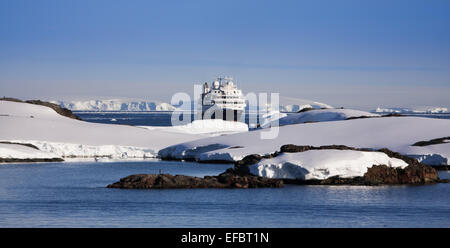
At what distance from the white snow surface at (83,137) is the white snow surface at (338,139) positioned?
3379 mm

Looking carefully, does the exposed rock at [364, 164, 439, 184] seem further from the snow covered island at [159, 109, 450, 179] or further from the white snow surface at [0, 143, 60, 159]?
the white snow surface at [0, 143, 60, 159]

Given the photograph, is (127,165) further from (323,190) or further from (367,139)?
(323,190)

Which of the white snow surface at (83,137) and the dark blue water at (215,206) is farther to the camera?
the white snow surface at (83,137)

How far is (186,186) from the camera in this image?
36.4 metres

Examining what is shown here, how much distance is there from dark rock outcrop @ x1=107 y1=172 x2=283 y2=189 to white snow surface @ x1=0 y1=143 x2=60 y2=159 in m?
17.0

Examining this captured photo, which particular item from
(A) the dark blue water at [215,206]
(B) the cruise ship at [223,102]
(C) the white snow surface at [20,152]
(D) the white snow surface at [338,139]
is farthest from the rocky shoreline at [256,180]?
(B) the cruise ship at [223,102]

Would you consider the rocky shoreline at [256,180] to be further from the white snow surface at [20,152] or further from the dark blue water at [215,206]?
the white snow surface at [20,152]

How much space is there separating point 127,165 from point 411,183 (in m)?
19.8

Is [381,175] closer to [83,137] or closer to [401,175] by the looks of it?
[401,175]

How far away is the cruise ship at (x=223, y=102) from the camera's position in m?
106

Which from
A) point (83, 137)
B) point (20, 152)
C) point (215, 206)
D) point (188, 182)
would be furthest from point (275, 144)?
point (215, 206)

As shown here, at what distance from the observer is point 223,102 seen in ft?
348

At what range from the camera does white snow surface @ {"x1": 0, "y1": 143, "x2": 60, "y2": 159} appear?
51.7 meters

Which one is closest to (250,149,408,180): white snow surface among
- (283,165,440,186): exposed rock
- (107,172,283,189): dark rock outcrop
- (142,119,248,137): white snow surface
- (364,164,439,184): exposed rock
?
(283,165,440,186): exposed rock
